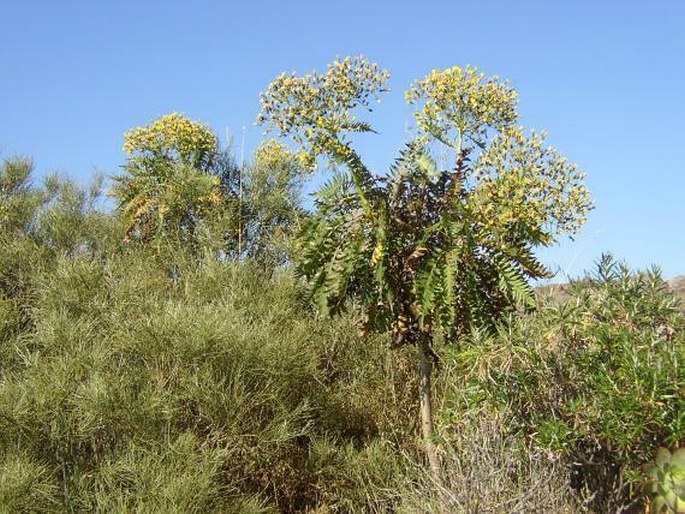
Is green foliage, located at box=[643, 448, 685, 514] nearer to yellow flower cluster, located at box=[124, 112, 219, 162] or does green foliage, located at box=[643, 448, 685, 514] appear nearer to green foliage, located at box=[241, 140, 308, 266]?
green foliage, located at box=[241, 140, 308, 266]

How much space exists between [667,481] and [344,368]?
448 centimetres

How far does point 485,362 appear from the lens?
5621 millimetres

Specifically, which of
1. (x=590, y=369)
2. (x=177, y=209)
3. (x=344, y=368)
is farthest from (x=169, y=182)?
(x=590, y=369)

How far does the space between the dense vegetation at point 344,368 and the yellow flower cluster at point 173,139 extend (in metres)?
2.42

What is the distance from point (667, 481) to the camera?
184 inches

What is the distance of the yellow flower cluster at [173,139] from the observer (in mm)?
13180

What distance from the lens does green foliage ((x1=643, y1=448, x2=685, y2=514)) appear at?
4.62 meters

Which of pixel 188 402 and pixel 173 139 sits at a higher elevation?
pixel 173 139

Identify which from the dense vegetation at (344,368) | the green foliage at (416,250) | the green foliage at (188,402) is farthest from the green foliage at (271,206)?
the green foliage at (416,250)

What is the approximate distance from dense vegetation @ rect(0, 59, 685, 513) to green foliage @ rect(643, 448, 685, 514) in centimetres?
4

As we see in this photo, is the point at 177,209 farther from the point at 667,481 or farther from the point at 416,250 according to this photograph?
the point at 667,481

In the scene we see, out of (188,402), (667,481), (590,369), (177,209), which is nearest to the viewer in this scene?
(667,481)

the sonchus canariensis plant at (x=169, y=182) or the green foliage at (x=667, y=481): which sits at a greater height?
the sonchus canariensis plant at (x=169, y=182)

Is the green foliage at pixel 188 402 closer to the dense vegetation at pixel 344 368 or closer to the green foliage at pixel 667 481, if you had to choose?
the dense vegetation at pixel 344 368
